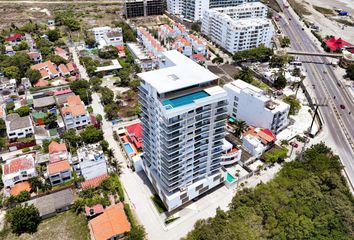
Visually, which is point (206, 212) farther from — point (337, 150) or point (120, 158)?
point (337, 150)

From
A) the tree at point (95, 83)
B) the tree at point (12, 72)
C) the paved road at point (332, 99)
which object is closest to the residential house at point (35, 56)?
the tree at point (12, 72)

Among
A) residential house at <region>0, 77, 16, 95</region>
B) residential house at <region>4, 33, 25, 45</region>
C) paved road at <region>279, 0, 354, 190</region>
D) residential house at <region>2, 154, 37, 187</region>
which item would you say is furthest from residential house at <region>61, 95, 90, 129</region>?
residential house at <region>4, 33, 25, 45</region>

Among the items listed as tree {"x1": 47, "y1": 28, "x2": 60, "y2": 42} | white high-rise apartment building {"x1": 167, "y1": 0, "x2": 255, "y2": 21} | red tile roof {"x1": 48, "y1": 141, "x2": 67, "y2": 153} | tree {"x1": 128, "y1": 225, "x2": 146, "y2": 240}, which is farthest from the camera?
white high-rise apartment building {"x1": 167, "y1": 0, "x2": 255, "y2": 21}

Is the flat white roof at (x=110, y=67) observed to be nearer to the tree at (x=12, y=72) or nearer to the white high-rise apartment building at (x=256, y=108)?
the tree at (x=12, y=72)

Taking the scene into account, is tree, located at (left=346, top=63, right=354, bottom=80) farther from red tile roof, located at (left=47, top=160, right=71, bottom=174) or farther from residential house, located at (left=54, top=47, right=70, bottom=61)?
residential house, located at (left=54, top=47, right=70, bottom=61)

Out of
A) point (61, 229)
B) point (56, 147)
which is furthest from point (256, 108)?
point (61, 229)

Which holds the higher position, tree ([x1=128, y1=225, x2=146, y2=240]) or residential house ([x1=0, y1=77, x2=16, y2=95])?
residential house ([x1=0, y1=77, x2=16, y2=95])

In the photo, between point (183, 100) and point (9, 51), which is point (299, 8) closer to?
point (9, 51)

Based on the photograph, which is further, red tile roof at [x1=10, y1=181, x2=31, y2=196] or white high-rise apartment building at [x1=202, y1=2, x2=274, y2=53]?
white high-rise apartment building at [x1=202, y1=2, x2=274, y2=53]
